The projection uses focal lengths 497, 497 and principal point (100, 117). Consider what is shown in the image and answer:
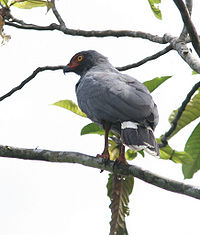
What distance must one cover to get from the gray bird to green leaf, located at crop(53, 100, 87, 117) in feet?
0.20

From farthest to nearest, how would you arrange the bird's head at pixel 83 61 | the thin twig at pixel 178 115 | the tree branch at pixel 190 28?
1. the bird's head at pixel 83 61
2. the thin twig at pixel 178 115
3. the tree branch at pixel 190 28

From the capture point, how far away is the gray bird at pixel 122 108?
198 inches

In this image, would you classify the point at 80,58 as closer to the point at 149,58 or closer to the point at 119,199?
the point at 149,58

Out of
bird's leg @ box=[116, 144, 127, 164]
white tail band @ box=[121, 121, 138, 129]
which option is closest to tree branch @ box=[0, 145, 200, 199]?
bird's leg @ box=[116, 144, 127, 164]

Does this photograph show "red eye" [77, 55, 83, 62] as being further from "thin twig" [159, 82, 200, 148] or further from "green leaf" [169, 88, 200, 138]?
"thin twig" [159, 82, 200, 148]

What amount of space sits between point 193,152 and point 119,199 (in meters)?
0.97

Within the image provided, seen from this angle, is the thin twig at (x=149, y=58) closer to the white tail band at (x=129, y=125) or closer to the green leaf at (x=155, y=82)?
the green leaf at (x=155, y=82)

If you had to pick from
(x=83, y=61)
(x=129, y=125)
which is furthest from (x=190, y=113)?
(x=83, y=61)

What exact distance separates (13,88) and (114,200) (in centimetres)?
166

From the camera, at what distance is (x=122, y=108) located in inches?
211

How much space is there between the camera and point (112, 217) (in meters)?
4.76

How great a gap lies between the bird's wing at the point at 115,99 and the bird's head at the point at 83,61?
145cm

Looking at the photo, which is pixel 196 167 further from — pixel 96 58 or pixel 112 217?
pixel 96 58

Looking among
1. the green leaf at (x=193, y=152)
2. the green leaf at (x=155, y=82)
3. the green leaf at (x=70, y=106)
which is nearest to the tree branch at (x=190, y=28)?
the green leaf at (x=155, y=82)
